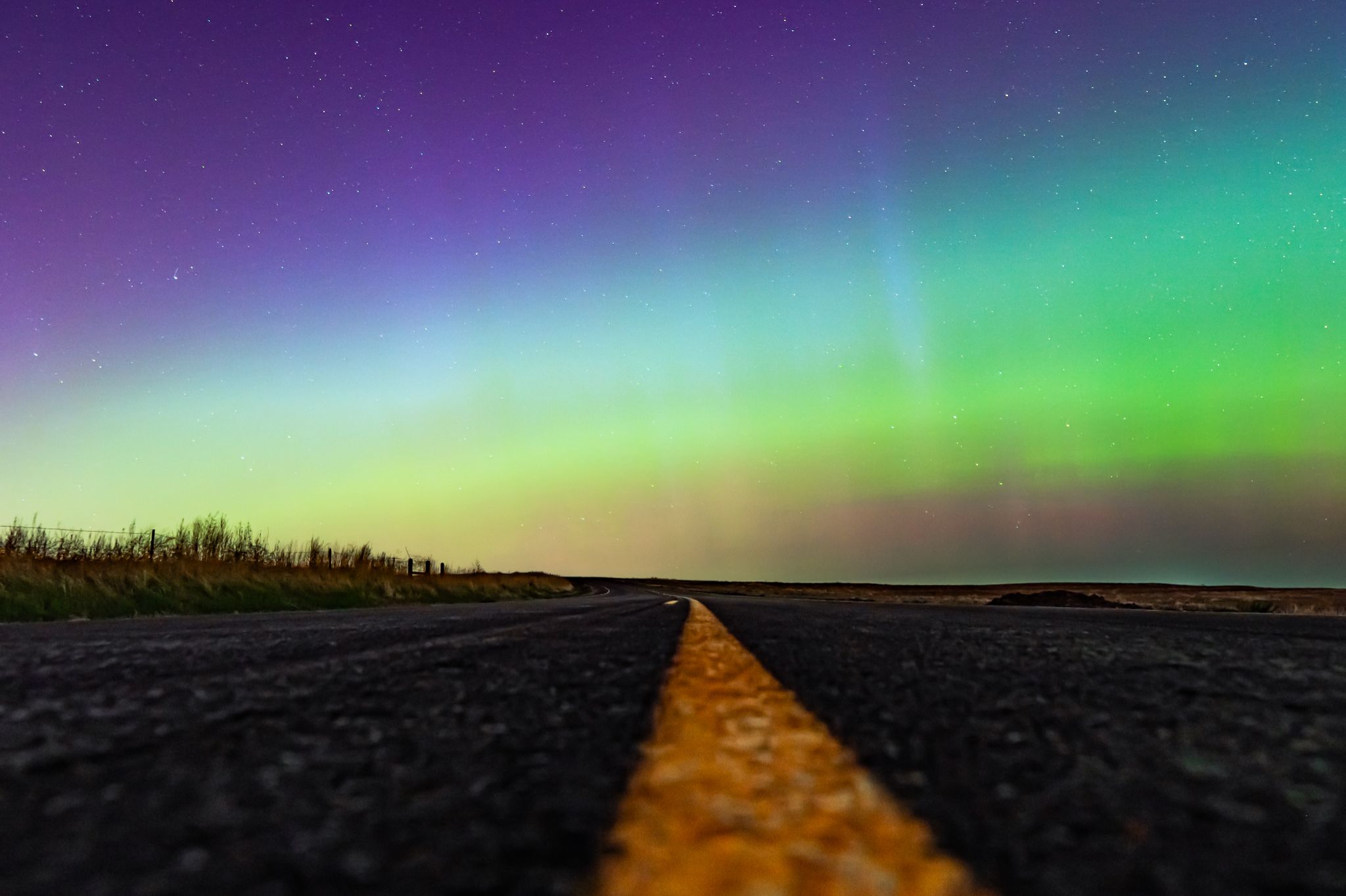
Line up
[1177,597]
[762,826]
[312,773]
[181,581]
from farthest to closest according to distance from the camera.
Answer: [1177,597] → [181,581] → [312,773] → [762,826]

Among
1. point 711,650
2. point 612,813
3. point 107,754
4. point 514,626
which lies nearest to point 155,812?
point 107,754

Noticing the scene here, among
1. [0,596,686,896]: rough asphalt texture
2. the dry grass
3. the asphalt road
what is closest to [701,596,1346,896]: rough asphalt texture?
the asphalt road

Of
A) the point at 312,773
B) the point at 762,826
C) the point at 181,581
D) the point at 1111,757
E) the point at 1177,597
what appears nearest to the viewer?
the point at 762,826

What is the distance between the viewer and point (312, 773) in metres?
1.37

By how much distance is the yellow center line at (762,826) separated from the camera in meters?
0.85

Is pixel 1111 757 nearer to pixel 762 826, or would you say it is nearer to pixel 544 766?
pixel 762 826

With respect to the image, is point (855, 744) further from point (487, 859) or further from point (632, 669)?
point (632, 669)

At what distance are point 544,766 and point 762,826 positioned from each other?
52cm

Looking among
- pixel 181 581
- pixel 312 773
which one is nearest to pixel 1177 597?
pixel 181 581

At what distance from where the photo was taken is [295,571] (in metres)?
17.9

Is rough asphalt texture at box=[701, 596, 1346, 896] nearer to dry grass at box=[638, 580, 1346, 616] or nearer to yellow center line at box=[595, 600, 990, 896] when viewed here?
yellow center line at box=[595, 600, 990, 896]

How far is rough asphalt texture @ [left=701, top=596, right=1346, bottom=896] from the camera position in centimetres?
97

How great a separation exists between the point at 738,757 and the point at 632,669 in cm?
151

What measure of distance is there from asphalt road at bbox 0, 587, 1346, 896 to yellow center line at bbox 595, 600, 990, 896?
5 centimetres
